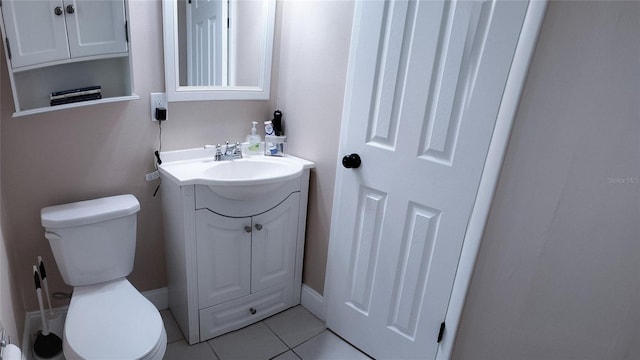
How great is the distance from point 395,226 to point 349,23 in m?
0.96

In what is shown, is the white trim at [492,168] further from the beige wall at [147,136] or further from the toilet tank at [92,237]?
the toilet tank at [92,237]

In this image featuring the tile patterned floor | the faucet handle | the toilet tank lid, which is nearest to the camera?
the toilet tank lid

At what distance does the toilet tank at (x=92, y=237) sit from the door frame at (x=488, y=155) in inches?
42.3

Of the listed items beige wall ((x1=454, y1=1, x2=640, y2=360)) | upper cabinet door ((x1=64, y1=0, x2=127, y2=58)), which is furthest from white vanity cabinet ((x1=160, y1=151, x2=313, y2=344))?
beige wall ((x1=454, y1=1, x2=640, y2=360))

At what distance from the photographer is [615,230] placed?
3.70 feet

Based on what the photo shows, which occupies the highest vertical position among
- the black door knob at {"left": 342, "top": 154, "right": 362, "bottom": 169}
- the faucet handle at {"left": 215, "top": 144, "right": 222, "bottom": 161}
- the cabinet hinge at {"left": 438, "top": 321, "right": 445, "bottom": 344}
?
the black door knob at {"left": 342, "top": 154, "right": 362, "bottom": 169}

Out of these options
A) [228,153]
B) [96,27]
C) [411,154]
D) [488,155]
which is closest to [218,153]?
[228,153]

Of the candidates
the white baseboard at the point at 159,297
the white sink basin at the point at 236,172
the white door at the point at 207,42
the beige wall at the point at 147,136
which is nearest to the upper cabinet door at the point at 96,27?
the beige wall at the point at 147,136

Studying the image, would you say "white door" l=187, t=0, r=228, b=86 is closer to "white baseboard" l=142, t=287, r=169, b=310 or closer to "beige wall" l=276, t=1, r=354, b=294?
"beige wall" l=276, t=1, r=354, b=294

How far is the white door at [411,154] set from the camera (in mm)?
1261

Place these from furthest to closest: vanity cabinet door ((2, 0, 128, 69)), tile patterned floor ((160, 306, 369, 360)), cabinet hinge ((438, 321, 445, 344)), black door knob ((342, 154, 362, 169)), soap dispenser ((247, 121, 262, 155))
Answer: soap dispenser ((247, 121, 262, 155)) < tile patterned floor ((160, 306, 369, 360)) < black door knob ((342, 154, 362, 169)) < cabinet hinge ((438, 321, 445, 344)) < vanity cabinet door ((2, 0, 128, 69))

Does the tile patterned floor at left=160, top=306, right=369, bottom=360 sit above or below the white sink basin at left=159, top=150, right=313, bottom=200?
below

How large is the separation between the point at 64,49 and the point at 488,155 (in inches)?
63.5

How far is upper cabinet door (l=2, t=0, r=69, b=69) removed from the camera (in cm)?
116
